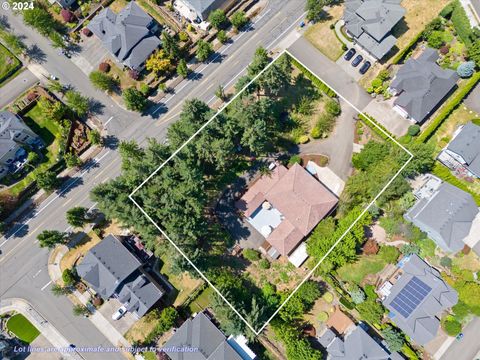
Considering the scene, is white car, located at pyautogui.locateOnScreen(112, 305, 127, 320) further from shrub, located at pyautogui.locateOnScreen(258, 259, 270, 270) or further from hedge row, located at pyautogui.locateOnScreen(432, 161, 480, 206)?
hedge row, located at pyautogui.locateOnScreen(432, 161, 480, 206)

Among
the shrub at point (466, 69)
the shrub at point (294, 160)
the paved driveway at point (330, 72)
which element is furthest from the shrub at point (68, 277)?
the shrub at point (466, 69)

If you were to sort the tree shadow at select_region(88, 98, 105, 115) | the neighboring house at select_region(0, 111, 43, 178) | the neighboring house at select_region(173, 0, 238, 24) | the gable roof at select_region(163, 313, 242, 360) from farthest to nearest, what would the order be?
1. the tree shadow at select_region(88, 98, 105, 115)
2. the neighboring house at select_region(173, 0, 238, 24)
3. the neighboring house at select_region(0, 111, 43, 178)
4. the gable roof at select_region(163, 313, 242, 360)

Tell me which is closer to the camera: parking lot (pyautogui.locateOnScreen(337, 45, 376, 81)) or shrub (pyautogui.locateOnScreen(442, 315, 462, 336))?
shrub (pyautogui.locateOnScreen(442, 315, 462, 336))

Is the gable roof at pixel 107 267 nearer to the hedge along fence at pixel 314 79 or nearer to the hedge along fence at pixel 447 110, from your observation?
the hedge along fence at pixel 314 79

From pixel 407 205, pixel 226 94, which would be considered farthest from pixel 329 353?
pixel 226 94

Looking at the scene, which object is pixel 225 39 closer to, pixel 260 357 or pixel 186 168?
pixel 186 168

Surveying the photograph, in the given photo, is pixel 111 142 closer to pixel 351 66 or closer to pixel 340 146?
pixel 340 146

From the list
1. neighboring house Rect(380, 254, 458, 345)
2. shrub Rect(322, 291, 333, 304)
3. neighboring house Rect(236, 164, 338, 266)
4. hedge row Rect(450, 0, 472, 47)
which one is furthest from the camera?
hedge row Rect(450, 0, 472, 47)

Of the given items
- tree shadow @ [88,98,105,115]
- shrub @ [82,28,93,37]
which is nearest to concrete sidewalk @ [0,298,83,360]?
tree shadow @ [88,98,105,115]
